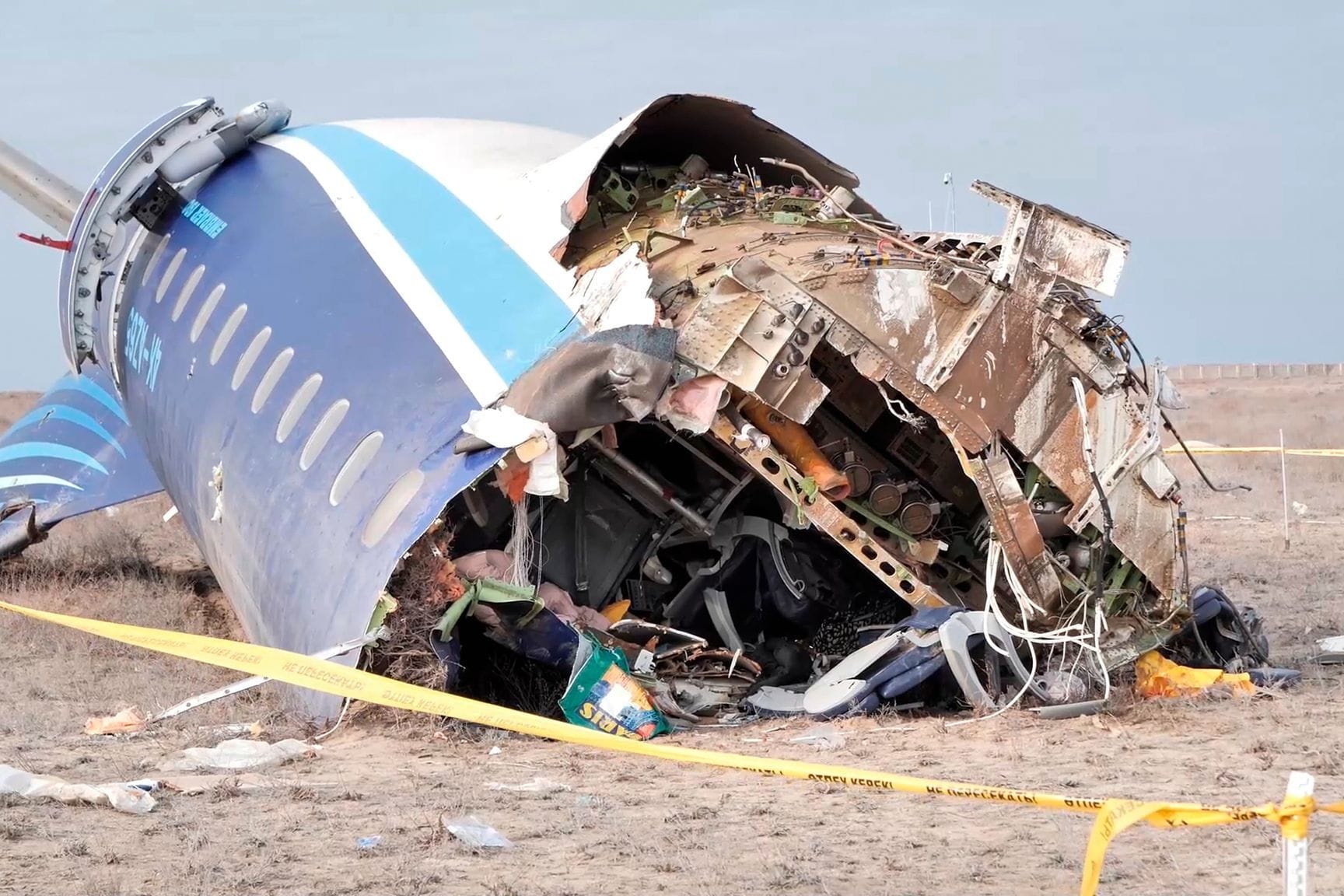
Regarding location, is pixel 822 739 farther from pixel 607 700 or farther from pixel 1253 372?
pixel 1253 372

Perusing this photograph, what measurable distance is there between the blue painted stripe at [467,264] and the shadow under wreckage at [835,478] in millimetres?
334

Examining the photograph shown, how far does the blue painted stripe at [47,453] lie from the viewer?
1888 cm

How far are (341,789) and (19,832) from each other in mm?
1608

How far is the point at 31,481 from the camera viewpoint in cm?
1886

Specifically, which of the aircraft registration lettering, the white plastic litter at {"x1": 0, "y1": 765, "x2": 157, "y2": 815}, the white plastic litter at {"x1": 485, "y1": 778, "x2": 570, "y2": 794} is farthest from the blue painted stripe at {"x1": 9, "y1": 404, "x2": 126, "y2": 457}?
the white plastic litter at {"x1": 485, "y1": 778, "x2": 570, "y2": 794}

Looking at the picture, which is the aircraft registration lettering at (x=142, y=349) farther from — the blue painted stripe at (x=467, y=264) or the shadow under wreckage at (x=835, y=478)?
the shadow under wreckage at (x=835, y=478)

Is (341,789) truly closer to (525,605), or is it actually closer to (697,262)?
(525,605)

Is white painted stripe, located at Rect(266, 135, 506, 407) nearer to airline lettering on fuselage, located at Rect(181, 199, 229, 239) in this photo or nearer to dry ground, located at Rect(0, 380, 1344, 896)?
airline lettering on fuselage, located at Rect(181, 199, 229, 239)

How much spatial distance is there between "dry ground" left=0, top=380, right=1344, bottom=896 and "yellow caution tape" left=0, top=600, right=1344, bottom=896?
26 centimetres

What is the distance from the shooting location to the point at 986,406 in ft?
34.0

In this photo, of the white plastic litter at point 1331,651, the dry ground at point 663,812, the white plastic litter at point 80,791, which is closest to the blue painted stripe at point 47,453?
the dry ground at point 663,812

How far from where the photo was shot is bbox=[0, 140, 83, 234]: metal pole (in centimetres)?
1889

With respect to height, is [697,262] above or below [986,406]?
above

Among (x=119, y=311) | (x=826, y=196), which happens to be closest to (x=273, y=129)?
(x=119, y=311)
